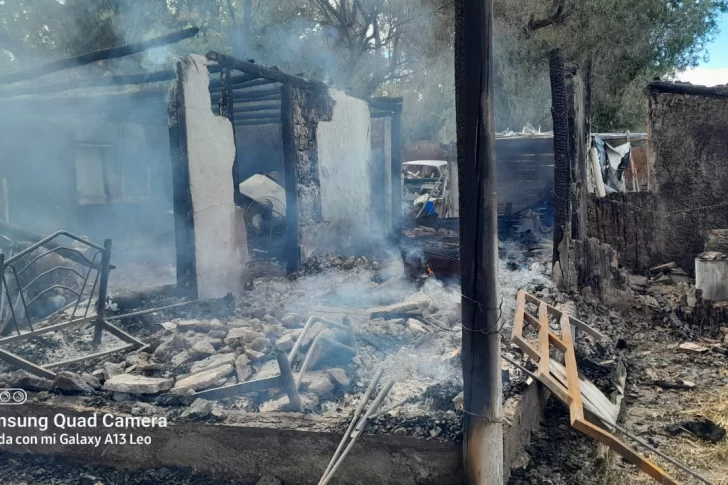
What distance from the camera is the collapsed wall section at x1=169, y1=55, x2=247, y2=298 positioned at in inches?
258

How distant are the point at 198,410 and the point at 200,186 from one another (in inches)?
142

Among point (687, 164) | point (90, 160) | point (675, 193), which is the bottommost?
point (675, 193)

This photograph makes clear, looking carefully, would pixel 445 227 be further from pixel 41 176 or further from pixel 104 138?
pixel 41 176

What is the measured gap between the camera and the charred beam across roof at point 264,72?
6.94 metres

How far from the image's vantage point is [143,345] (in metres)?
5.11

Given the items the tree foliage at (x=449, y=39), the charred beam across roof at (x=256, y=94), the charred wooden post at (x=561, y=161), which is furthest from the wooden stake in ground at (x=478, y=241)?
the tree foliage at (x=449, y=39)

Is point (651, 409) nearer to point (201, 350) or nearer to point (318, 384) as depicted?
point (318, 384)

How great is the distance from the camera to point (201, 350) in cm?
490

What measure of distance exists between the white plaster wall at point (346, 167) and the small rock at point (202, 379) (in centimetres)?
557

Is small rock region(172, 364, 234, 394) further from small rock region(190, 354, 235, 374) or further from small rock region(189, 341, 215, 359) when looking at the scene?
small rock region(189, 341, 215, 359)

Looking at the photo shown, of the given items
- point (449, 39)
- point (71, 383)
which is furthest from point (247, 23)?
point (71, 383)

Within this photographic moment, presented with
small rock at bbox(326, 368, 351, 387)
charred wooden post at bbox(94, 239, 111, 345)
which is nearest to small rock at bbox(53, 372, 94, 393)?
charred wooden post at bbox(94, 239, 111, 345)

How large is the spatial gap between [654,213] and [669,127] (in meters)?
1.48

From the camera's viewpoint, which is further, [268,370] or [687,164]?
[687,164]
